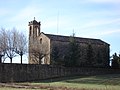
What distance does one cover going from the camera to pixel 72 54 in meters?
76.9

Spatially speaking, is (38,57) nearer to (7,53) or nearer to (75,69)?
(7,53)

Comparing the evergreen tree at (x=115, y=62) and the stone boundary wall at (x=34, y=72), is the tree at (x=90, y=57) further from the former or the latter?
the stone boundary wall at (x=34, y=72)

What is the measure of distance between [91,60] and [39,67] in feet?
62.1

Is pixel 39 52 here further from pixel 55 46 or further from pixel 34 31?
pixel 34 31

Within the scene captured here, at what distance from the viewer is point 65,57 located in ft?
259

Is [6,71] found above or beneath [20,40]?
beneath

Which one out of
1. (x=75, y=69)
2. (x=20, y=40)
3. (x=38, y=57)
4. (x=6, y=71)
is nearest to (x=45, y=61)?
(x=38, y=57)

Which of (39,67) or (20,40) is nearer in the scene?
(39,67)

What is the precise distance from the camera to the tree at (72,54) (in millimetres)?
76188

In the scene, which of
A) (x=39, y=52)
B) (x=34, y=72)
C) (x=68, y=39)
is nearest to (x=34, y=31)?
(x=39, y=52)

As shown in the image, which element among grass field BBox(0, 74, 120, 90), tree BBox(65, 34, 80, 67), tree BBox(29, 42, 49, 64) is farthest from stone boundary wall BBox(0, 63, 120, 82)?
tree BBox(29, 42, 49, 64)

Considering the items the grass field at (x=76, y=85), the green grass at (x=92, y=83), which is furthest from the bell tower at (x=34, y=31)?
the grass field at (x=76, y=85)

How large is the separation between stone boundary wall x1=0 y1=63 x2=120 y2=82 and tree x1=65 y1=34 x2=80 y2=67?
4.32 m

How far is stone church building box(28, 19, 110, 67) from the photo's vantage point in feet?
268
